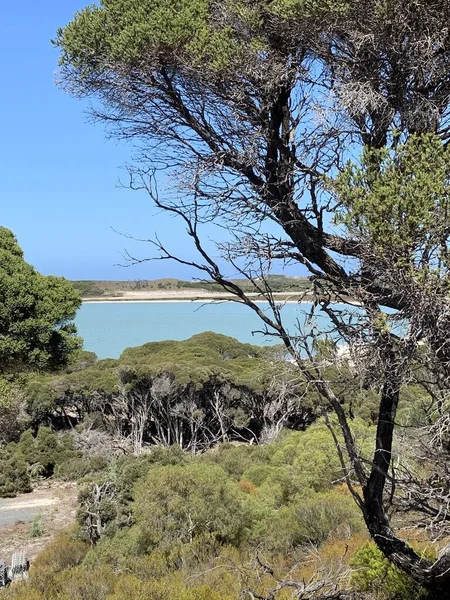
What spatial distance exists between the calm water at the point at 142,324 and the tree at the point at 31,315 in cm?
2079

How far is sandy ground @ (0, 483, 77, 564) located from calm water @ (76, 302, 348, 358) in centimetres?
1797

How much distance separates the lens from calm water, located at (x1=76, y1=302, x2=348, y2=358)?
41.3 metres

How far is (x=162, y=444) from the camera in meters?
20.1

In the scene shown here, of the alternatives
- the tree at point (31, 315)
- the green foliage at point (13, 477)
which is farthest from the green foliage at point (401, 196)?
the green foliage at point (13, 477)

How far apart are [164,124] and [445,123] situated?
1.53 m

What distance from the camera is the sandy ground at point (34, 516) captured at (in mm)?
11672

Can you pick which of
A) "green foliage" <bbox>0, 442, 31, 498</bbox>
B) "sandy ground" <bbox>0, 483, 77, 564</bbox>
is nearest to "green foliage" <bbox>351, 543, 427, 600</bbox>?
"sandy ground" <bbox>0, 483, 77, 564</bbox>

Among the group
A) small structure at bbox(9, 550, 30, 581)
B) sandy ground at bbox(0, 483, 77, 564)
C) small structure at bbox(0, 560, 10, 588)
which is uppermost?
small structure at bbox(0, 560, 10, 588)

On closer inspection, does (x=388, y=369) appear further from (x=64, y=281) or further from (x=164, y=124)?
(x=64, y=281)

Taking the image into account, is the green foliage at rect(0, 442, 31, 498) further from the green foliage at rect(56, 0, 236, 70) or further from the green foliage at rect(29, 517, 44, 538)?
the green foliage at rect(56, 0, 236, 70)

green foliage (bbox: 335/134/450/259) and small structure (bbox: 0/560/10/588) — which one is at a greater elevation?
green foliage (bbox: 335/134/450/259)

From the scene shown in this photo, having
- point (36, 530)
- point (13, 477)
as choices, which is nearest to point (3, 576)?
point (36, 530)

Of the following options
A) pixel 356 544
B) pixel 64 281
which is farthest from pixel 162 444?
pixel 356 544

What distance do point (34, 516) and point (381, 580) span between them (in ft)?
39.0
